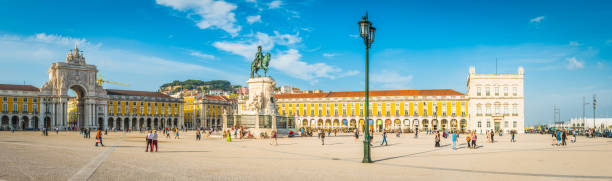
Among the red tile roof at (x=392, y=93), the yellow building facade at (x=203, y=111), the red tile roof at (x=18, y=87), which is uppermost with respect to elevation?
the red tile roof at (x=18, y=87)

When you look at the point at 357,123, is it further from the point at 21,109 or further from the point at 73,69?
the point at 21,109

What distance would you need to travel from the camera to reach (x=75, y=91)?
8325 cm

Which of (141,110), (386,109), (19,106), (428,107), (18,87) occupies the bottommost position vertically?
(141,110)

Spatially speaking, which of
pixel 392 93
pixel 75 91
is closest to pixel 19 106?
pixel 75 91

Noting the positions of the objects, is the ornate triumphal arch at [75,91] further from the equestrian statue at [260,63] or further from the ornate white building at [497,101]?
the ornate white building at [497,101]

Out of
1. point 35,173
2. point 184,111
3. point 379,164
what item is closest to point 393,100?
point 184,111

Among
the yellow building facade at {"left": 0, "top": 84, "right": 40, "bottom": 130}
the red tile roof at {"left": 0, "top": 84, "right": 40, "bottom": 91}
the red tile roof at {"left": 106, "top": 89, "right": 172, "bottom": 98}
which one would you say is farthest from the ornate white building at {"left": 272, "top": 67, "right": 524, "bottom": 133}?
the red tile roof at {"left": 0, "top": 84, "right": 40, "bottom": 91}

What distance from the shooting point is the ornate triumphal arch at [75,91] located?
7662 cm

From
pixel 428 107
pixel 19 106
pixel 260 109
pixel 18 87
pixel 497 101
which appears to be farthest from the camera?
pixel 428 107

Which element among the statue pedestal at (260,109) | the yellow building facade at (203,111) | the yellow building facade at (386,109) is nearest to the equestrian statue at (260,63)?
the statue pedestal at (260,109)

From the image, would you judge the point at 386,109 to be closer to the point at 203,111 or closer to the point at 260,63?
the point at 203,111

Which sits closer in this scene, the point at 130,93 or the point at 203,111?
the point at 130,93

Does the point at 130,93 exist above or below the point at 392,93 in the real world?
above

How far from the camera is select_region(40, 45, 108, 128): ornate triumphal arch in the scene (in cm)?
7662
